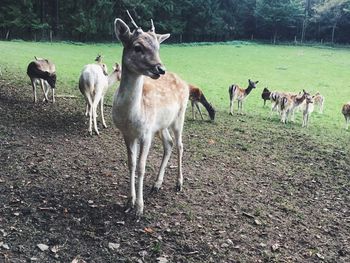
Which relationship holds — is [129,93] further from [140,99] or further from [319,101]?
[319,101]

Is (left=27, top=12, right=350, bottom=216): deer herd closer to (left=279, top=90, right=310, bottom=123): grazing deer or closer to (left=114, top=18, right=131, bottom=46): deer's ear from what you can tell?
(left=114, top=18, right=131, bottom=46): deer's ear

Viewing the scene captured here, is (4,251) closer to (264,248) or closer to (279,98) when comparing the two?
(264,248)

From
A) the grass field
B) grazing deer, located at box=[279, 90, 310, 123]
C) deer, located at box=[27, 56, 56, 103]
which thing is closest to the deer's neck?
the grass field

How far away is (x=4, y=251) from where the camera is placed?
13.4 ft

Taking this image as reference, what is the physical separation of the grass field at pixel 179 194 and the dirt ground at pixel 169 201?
0.02 m

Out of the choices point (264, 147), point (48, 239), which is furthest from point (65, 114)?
point (48, 239)

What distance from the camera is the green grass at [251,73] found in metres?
14.5

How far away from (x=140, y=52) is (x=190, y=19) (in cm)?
5024

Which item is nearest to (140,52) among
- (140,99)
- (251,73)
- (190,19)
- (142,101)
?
(140,99)

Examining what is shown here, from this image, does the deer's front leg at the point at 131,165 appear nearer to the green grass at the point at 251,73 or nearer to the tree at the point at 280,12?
the green grass at the point at 251,73

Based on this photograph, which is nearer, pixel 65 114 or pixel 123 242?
pixel 123 242

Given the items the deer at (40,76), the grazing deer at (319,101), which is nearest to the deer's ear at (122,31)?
the deer at (40,76)

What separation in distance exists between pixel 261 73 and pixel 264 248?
2274cm

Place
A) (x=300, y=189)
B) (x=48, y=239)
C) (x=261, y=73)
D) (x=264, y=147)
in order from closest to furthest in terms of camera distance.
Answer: (x=48, y=239), (x=300, y=189), (x=264, y=147), (x=261, y=73)
